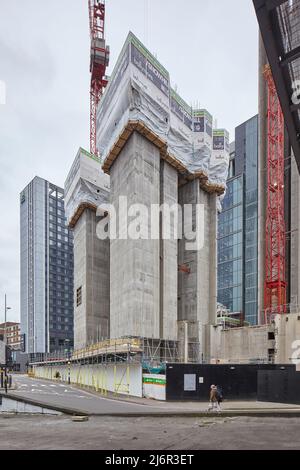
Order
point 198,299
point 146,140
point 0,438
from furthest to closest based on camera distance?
point 198,299, point 146,140, point 0,438

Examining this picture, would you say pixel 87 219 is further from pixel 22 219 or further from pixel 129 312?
pixel 22 219

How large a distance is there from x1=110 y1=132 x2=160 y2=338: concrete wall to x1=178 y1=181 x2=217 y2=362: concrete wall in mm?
10158

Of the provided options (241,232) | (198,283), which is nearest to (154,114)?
(198,283)

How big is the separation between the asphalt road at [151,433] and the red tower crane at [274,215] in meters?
47.3

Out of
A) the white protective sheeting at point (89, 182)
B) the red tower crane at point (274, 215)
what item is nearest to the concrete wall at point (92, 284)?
the white protective sheeting at point (89, 182)

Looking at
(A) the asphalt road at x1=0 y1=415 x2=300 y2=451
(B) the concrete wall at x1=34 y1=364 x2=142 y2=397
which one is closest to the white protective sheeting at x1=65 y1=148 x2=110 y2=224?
(B) the concrete wall at x1=34 y1=364 x2=142 y2=397

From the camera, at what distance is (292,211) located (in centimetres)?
6581

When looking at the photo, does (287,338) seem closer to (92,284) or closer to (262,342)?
(262,342)

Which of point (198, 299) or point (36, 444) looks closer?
point (36, 444)

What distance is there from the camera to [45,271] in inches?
5827

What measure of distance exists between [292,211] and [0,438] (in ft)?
195

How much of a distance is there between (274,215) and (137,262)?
86.5 feet

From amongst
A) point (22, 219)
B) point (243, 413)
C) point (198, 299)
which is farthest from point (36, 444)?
point (22, 219)

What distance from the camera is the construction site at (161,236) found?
49.2m
